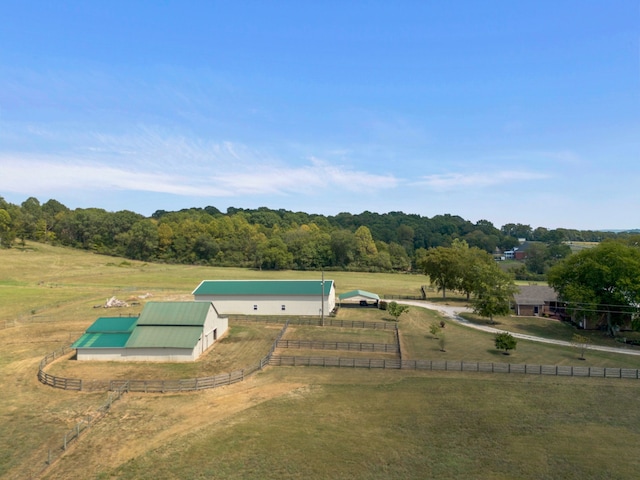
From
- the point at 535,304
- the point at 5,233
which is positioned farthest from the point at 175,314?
the point at 5,233

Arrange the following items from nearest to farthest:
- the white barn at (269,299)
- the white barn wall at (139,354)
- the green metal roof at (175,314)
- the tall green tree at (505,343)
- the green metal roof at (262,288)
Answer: the white barn wall at (139,354)
the green metal roof at (175,314)
the tall green tree at (505,343)
the white barn at (269,299)
the green metal roof at (262,288)

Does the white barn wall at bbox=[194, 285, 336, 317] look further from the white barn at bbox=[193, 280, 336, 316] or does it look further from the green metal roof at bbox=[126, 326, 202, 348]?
the green metal roof at bbox=[126, 326, 202, 348]

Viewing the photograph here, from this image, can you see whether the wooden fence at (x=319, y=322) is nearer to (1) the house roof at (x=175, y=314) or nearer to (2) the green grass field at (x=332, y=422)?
(2) the green grass field at (x=332, y=422)

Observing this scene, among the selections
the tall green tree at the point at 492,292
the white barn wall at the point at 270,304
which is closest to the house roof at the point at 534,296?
the tall green tree at the point at 492,292

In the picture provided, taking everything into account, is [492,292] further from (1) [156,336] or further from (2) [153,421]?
(2) [153,421]

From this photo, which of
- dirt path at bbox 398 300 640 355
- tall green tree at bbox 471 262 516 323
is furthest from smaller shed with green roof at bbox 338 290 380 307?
tall green tree at bbox 471 262 516 323
